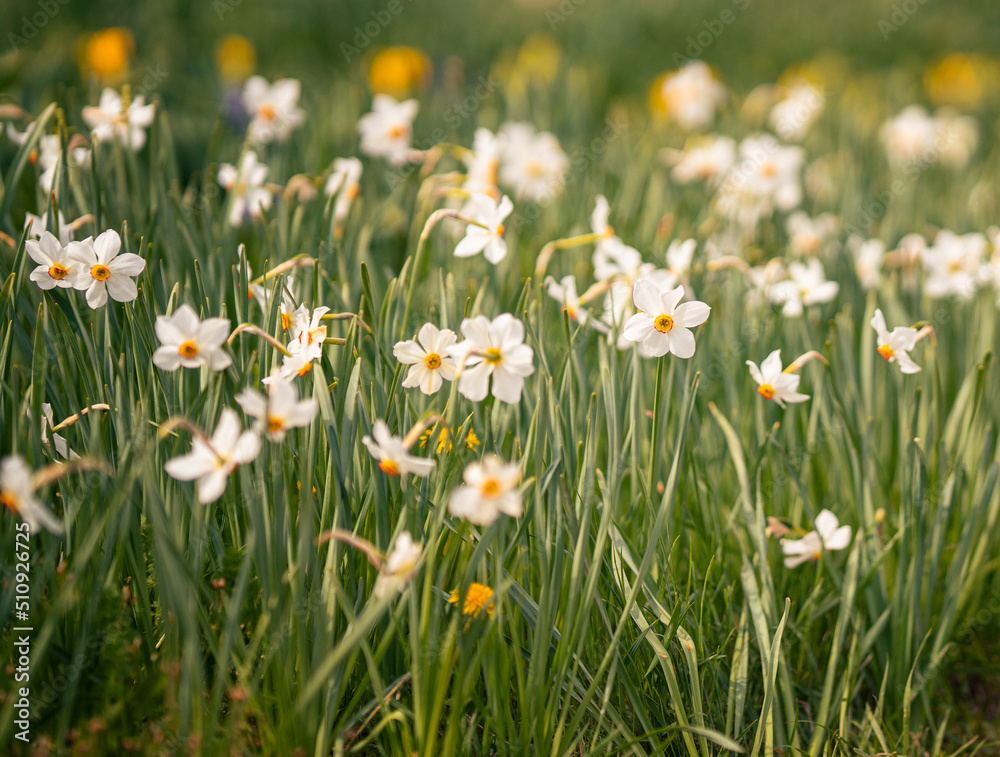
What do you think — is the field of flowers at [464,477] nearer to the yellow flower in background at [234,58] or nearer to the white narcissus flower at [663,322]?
the white narcissus flower at [663,322]

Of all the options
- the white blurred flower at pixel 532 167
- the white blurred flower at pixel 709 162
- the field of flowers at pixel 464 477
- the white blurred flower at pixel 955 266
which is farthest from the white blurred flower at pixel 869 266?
the white blurred flower at pixel 532 167

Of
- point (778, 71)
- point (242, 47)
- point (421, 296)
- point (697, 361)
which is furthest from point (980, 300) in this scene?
point (778, 71)

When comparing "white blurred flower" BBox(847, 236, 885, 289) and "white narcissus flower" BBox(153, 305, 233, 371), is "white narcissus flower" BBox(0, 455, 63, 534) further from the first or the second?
"white blurred flower" BBox(847, 236, 885, 289)

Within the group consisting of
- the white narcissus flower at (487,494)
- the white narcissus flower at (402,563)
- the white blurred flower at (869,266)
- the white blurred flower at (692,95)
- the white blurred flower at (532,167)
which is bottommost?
the white narcissus flower at (402,563)

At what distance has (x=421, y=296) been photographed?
7.52ft

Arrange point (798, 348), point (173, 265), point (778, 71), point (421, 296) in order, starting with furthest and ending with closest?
1. point (778, 71)
2. point (421, 296)
3. point (798, 348)
4. point (173, 265)

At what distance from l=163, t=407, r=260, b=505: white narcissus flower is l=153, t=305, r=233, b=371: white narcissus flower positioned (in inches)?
6.8

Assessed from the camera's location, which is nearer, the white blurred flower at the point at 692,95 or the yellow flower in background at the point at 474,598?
the yellow flower in background at the point at 474,598

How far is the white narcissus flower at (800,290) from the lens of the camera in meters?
1.89

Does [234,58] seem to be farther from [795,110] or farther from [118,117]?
[795,110]

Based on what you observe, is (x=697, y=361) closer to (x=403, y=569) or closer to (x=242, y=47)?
(x=403, y=569)

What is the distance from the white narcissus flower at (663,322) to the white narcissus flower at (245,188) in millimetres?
1299

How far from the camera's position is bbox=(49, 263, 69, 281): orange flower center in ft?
4.11

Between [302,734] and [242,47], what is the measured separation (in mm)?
5690
